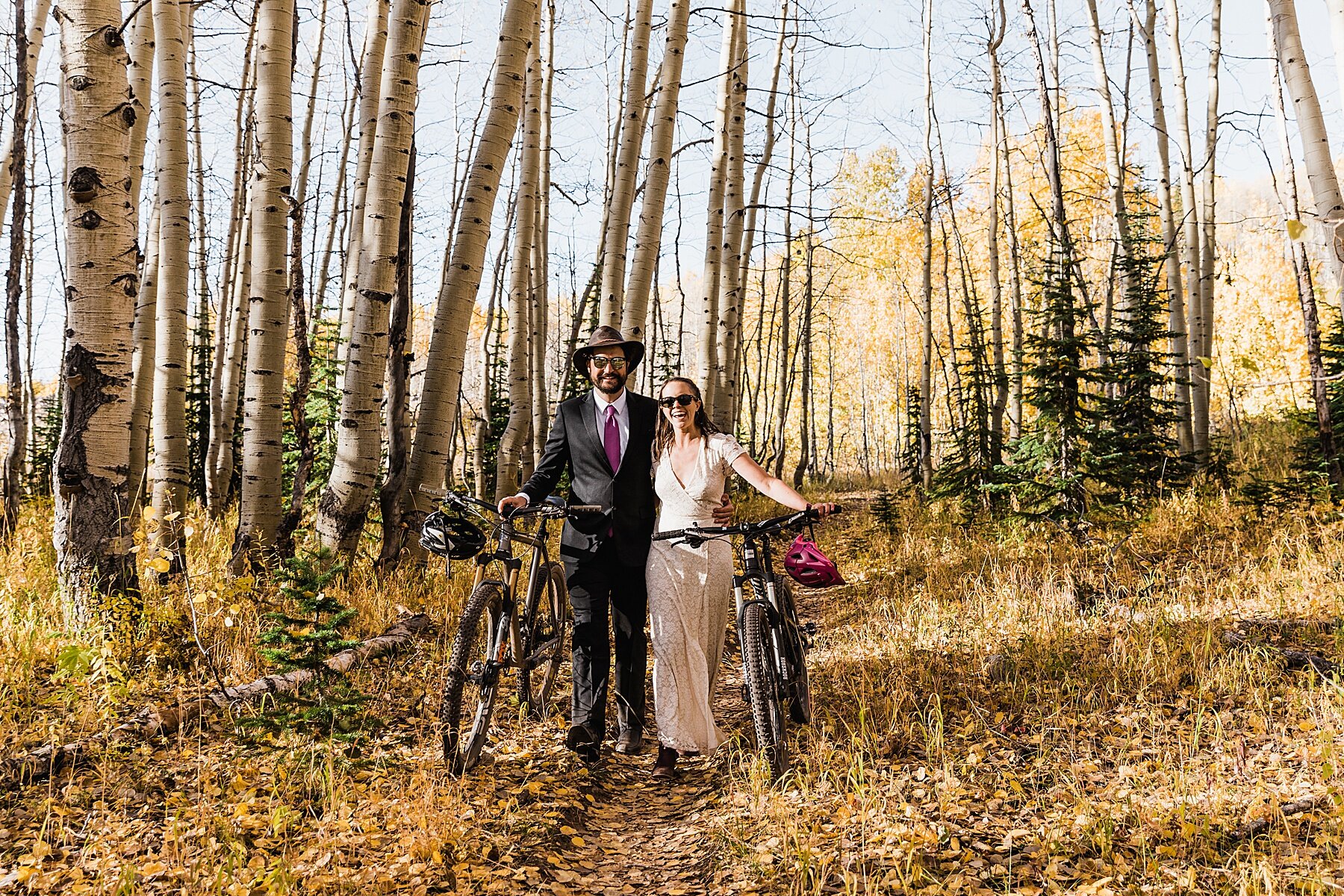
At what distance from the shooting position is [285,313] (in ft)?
20.4

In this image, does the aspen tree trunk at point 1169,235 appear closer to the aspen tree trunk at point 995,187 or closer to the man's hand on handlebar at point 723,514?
the aspen tree trunk at point 995,187

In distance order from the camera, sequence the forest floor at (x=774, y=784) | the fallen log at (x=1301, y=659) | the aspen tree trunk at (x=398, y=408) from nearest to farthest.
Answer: the forest floor at (x=774, y=784) → the fallen log at (x=1301, y=659) → the aspen tree trunk at (x=398, y=408)

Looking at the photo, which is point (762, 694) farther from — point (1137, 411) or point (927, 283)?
point (927, 283)

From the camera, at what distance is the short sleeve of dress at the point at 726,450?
4.17 meters

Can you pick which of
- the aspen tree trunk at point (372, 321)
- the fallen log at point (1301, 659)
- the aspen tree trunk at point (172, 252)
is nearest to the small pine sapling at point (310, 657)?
the aspen tree trunk at point (372, 321)

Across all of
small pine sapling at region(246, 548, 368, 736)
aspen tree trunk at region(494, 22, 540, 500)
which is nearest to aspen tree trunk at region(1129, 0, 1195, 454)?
aspen tree trunk at region(494, 22, 540, 500)

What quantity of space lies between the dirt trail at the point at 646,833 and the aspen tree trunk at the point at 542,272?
691cm

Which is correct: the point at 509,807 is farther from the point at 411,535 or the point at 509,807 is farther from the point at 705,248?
the point at 705,248

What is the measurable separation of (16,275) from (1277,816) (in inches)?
429

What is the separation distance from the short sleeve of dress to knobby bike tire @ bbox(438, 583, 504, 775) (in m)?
1.27

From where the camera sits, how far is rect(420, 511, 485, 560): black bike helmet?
3.67m

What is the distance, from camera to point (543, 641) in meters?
4.36

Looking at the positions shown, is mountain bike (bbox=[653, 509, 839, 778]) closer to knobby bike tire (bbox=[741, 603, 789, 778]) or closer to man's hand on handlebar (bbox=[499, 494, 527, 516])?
knobby bike tire (bbox=[741, 603, 789, 778])

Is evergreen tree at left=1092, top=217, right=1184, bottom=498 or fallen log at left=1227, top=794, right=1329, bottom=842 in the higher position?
evergreen tree at left=1092, top=217, right=1184, bottom=498
